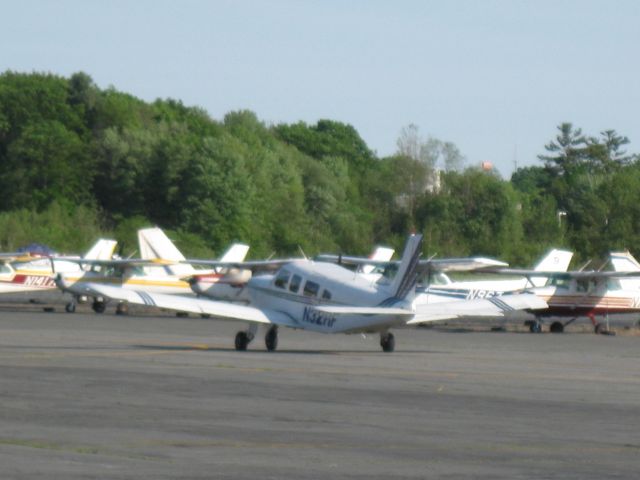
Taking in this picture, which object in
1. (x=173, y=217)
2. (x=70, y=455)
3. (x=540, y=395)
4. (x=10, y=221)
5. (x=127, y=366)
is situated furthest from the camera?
(x=173, y=217)

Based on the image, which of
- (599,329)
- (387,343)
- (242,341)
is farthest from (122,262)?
(387,343)

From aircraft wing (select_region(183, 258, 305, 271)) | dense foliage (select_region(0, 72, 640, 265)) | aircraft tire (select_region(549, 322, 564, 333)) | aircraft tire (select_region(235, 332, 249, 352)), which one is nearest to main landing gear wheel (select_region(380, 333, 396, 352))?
aircraft tire (select_region(235, 332, 249, 352))

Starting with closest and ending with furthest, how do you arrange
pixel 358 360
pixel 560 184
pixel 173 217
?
pixel 358 360 → pixel 173 217 → pixel 560 184

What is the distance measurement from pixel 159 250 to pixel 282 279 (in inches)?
1087

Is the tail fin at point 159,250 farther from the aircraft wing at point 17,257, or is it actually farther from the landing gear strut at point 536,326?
the landing gear strut at point 536,326

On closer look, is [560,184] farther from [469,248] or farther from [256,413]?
[256,413]

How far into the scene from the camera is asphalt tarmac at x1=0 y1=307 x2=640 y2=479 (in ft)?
37.8

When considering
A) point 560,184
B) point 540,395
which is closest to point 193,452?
point 540,395

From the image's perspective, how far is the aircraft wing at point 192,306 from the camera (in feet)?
86.0

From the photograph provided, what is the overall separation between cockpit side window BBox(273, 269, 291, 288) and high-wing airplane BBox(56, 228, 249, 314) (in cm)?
2344

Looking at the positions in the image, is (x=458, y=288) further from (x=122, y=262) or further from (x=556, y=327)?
(x=122, y=262)

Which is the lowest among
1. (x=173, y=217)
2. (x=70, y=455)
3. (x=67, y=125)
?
(x=70, y=455)

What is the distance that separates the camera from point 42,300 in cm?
6038

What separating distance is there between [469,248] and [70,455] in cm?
7271
